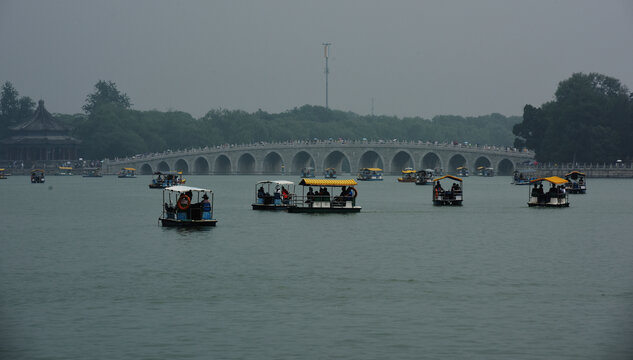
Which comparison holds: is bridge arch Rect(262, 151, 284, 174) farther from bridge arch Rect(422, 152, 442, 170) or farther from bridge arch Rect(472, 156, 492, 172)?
bridge arch Rect(472, 156, 492, 172)

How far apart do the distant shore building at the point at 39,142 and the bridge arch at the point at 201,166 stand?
17.4 m

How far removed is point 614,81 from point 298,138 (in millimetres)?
66308

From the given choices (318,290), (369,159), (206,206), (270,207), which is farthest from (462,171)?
(318,290)

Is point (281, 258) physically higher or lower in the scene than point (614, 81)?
lower

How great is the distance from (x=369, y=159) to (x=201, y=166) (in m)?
24.7

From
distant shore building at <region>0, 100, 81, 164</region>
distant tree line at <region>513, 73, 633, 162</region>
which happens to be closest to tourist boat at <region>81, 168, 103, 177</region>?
distant shore building at <region>0, 100, 81, 164</region>

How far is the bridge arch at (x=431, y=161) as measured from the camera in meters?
134

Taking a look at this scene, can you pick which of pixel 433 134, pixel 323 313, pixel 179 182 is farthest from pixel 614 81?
pixel 323 313

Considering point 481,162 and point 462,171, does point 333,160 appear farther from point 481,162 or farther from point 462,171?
point 481,162

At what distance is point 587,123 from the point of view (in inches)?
4003

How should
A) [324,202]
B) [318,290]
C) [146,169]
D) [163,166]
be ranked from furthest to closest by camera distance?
[163,166]
[146,169]
[324,202]
[318,290]

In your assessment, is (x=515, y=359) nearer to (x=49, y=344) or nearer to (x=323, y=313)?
(x=323, y=313)

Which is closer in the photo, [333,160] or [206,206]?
[206,206]

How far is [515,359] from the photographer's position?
666 inches
